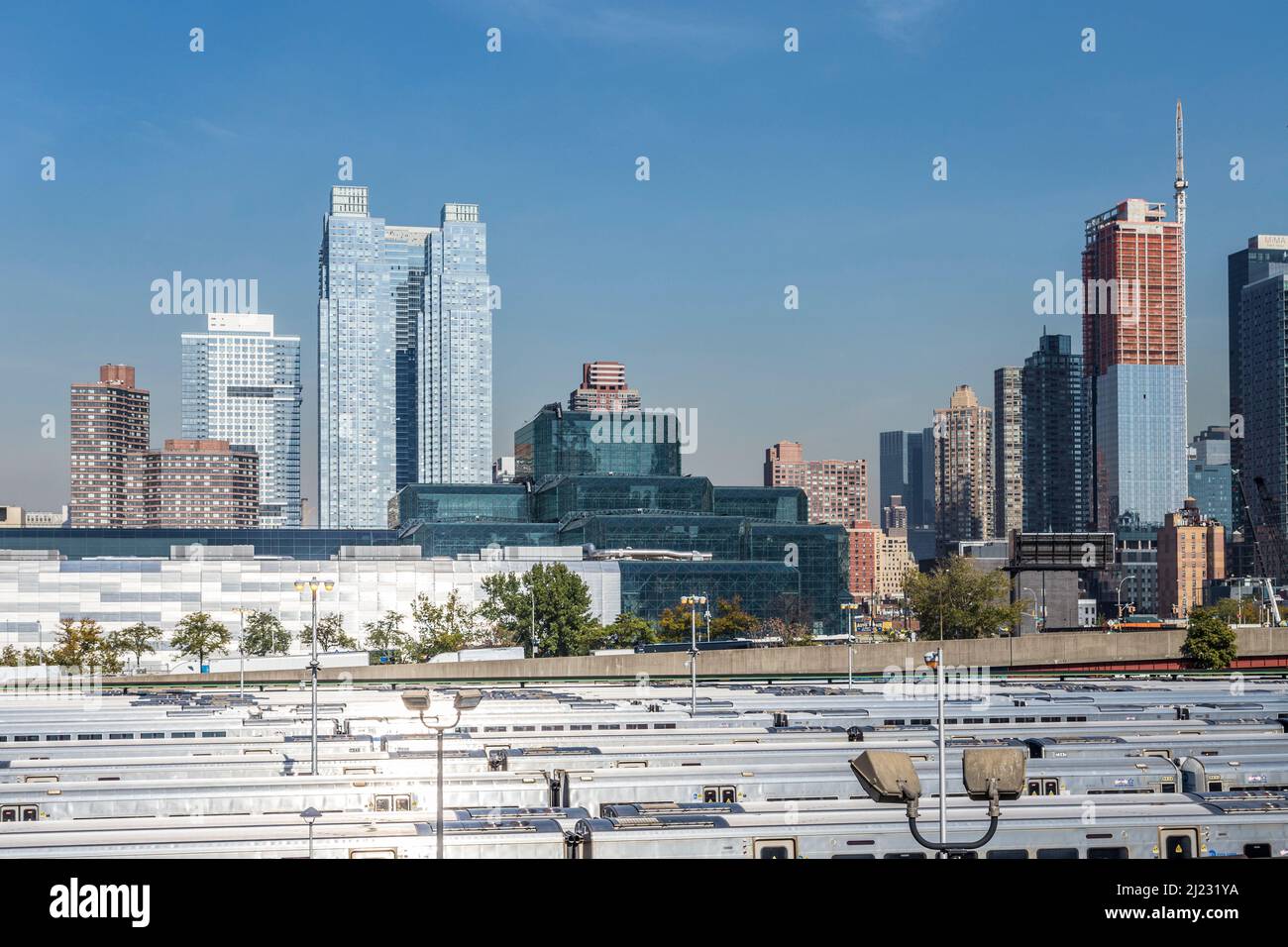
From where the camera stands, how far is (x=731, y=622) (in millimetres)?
107812

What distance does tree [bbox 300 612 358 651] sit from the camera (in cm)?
10406

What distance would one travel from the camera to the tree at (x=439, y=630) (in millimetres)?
97125

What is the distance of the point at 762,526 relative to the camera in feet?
436

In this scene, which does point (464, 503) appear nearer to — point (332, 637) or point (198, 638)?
point (332, 637)

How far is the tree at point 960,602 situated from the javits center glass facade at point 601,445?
152ft

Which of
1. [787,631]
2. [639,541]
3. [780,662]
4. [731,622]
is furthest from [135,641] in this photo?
[787,631]

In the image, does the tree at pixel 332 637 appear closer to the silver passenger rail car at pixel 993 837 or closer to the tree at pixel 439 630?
the tree at pixel 439 630

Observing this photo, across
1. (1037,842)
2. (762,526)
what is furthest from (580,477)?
(1037,842)

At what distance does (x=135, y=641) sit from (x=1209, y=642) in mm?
72982

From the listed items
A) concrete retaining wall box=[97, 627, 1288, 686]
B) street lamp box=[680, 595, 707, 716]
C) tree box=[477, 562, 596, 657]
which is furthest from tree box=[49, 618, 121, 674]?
street lamp box=[680, 595, 707, 716]

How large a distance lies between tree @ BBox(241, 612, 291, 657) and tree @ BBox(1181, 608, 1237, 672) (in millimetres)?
61334
